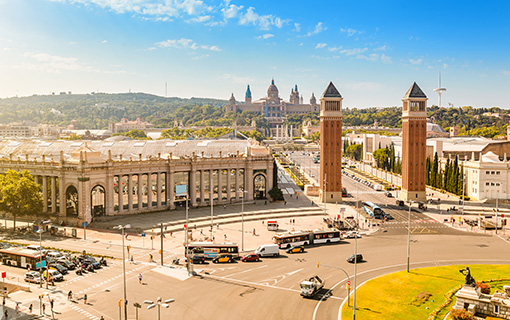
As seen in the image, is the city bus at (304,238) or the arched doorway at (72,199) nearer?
the city bus at (304,238)

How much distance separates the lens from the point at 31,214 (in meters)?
86.1

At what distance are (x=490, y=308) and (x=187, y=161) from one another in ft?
244

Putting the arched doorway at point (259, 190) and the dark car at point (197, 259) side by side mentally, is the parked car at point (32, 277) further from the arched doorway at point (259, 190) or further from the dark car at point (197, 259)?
the arched doorway at point (259, 190)

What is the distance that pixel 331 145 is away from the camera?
117 metres

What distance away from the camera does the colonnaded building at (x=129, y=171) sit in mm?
87750

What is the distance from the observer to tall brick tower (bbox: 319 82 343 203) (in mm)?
115438

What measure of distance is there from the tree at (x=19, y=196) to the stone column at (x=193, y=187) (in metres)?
33.4

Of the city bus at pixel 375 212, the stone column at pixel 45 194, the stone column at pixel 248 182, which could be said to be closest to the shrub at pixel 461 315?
the city bus at pixel 375 212

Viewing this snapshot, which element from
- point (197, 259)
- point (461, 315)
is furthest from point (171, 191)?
point (461, 315)

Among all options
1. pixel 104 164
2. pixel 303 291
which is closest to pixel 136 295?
pixel 303 291

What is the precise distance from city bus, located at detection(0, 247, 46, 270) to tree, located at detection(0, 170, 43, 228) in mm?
20532

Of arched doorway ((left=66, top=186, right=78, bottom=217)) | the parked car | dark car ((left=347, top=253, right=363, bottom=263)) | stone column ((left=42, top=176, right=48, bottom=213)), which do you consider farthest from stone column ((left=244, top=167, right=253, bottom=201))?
the parked car

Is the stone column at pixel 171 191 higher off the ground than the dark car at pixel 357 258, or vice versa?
the stone column at pixel 171 191

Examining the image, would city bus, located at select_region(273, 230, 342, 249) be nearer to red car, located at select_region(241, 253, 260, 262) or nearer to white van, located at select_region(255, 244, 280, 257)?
white van, located at select_region(255, 244, 280, 257)
